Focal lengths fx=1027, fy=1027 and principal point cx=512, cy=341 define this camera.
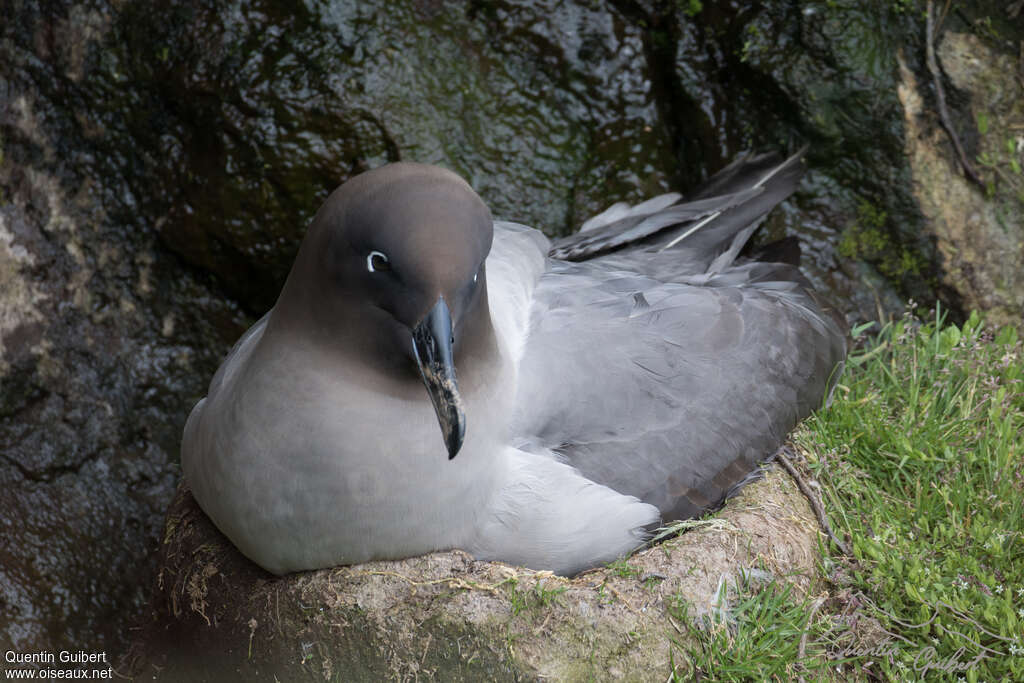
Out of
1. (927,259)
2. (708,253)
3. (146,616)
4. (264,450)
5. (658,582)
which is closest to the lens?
(264,450)

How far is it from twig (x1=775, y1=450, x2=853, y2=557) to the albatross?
108 mm

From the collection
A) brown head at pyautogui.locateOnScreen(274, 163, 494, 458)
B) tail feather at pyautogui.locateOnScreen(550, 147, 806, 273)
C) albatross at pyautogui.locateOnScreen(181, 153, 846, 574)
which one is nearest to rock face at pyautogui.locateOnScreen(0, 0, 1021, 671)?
tail feather at pyautogui.locateOnScreen(550, 147, 806, 273)

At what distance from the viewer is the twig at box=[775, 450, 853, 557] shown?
3.36 meters

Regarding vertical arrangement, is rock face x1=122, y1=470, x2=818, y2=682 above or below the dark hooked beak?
below

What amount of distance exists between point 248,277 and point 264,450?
1950mm

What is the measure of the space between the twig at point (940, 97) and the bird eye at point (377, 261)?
2991mm

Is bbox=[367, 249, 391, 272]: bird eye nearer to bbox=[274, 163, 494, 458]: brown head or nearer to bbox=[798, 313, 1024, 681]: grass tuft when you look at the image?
bbox=[274, 163, 494, 458]: brown head

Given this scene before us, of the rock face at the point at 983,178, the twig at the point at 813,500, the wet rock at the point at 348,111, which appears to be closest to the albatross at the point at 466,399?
the twig at the point at 813,500

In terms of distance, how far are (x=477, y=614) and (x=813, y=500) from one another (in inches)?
50.8

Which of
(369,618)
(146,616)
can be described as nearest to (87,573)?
(146,616)

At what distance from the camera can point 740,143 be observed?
4.66 metres

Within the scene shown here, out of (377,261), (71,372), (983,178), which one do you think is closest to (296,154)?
(71,372)

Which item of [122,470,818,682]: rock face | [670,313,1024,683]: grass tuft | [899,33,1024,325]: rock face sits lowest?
[670,313,1024,683]: grass tuft

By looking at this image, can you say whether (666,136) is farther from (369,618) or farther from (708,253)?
(369,618)
